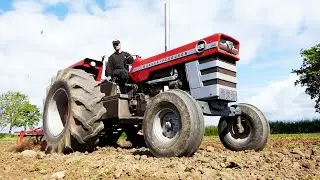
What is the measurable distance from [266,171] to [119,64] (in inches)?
177

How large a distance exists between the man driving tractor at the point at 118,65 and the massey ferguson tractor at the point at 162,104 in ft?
0.35

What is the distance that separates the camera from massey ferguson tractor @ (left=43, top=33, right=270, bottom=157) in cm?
615

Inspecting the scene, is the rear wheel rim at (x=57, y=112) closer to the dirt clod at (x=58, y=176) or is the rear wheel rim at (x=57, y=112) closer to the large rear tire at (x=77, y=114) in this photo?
the large rear tire at (x=77, y=114)

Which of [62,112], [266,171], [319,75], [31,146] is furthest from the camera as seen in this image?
[319,75]

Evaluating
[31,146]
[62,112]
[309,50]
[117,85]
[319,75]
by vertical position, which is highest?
[309,50]

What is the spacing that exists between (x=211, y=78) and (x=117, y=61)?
2512 millimetres

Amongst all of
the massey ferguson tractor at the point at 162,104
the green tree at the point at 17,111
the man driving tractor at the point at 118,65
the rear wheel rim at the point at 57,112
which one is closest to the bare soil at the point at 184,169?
the massey ferguson tractor at the point at 162,104

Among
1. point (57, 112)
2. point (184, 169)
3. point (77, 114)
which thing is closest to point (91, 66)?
point (57, 112)

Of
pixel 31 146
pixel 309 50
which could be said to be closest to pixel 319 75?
pixel 309 50

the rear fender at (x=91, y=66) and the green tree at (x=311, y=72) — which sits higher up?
the green tree at (x=311, y=72)

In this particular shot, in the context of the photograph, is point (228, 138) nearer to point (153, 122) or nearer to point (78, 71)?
point (153, 122)

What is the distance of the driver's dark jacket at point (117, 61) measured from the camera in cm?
832

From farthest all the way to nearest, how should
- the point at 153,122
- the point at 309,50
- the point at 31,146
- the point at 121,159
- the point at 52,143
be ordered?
the point at 309,50, the point at 31,146, the point at 52,143, the point at 153,122, the point at 121,159

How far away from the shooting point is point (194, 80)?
6703mm
